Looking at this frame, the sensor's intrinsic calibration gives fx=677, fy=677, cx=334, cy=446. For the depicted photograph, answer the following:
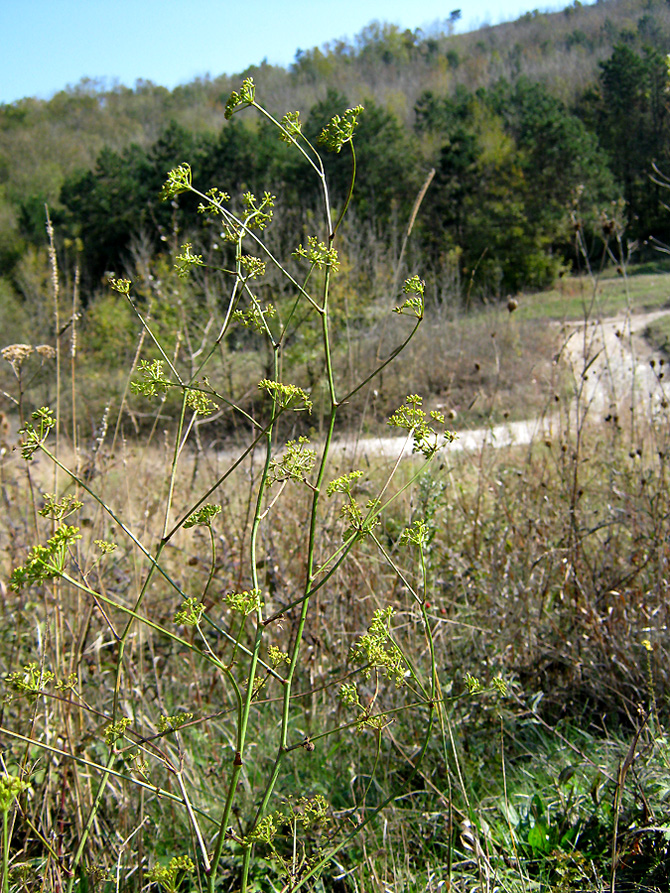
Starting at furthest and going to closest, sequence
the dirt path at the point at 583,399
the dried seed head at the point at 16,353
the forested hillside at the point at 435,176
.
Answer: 1. the forested hillside at the point at 435,176
2. the dirt path at the point at 583,399
3. the dried seed head at the point at 16,353

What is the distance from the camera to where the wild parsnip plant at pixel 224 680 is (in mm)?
985

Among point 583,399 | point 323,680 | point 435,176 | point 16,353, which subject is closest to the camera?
point 16,353

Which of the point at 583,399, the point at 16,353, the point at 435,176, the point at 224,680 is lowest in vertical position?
the point at 224,680

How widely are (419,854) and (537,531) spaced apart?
1272 mm

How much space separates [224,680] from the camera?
2.44 metres

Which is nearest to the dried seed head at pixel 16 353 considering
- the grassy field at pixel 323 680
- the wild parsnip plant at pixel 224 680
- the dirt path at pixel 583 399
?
the grassy field at pixel 323 680

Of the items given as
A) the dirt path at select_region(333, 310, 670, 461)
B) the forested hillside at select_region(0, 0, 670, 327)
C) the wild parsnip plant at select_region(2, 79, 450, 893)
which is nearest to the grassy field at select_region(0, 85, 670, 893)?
the wild parsnip plant at select_region(2, 79, 450, 893)

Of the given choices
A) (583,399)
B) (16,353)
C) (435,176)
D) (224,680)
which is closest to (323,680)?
(224,680)

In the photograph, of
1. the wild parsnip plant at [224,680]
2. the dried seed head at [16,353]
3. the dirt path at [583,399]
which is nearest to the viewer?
the wild parsnip plant at [224,680]

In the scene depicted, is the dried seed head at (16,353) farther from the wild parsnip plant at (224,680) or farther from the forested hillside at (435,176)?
the forested hillside at (435,176)

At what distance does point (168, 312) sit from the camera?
13.2 m

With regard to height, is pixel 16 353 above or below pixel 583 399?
above

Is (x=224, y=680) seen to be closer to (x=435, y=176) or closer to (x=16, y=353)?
(x=16, y=353)

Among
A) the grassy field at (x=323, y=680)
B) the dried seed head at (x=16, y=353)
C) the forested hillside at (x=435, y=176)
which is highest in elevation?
the forested hillside at (x=435, y=176)
